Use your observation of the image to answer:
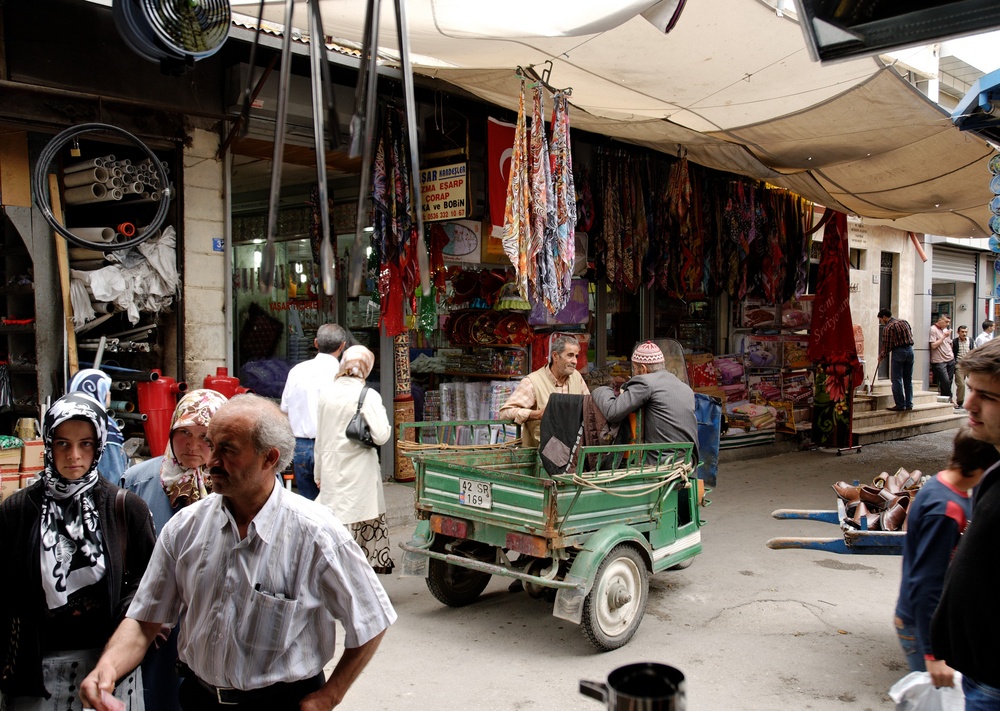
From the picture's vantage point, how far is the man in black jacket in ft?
7.14

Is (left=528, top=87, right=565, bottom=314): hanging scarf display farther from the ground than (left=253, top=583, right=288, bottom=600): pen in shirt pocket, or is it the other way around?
(left=528, top=87, right=565, bottom=314): hanging scarf display

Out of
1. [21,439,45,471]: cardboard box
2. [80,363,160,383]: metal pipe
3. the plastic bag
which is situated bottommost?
the plastic bag

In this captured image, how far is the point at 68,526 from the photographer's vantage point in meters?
2.51

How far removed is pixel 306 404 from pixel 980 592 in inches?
189

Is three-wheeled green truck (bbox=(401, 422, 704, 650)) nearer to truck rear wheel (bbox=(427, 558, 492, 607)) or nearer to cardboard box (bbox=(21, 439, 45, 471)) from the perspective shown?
truck rear wheel (bbox=(427, 558, 492, 607))

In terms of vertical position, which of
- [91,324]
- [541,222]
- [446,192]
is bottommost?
[91,324]

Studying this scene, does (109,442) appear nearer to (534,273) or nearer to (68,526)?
(68,526)

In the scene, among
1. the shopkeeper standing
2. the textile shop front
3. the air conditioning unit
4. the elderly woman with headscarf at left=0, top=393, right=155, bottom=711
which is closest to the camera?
the elderly woman with headscarf at left=0, top=393, right=155, bottom=711

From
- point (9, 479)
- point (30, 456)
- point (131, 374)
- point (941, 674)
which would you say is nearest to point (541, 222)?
point (131, 374)

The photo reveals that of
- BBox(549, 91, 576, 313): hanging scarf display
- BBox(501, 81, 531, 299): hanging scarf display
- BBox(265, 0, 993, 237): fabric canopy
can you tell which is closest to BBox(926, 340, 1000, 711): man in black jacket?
BBox(265, 0, 993, 237): fabric canopy

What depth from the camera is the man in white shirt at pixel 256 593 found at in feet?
6.92

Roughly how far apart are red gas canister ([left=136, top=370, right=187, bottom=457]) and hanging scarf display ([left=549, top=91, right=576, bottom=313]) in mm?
3279

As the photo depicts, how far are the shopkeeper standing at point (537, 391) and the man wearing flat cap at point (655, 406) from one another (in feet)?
1.39

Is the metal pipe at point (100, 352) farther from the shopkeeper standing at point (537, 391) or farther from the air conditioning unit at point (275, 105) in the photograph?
the shopkeeper standing at point (537, 391)
